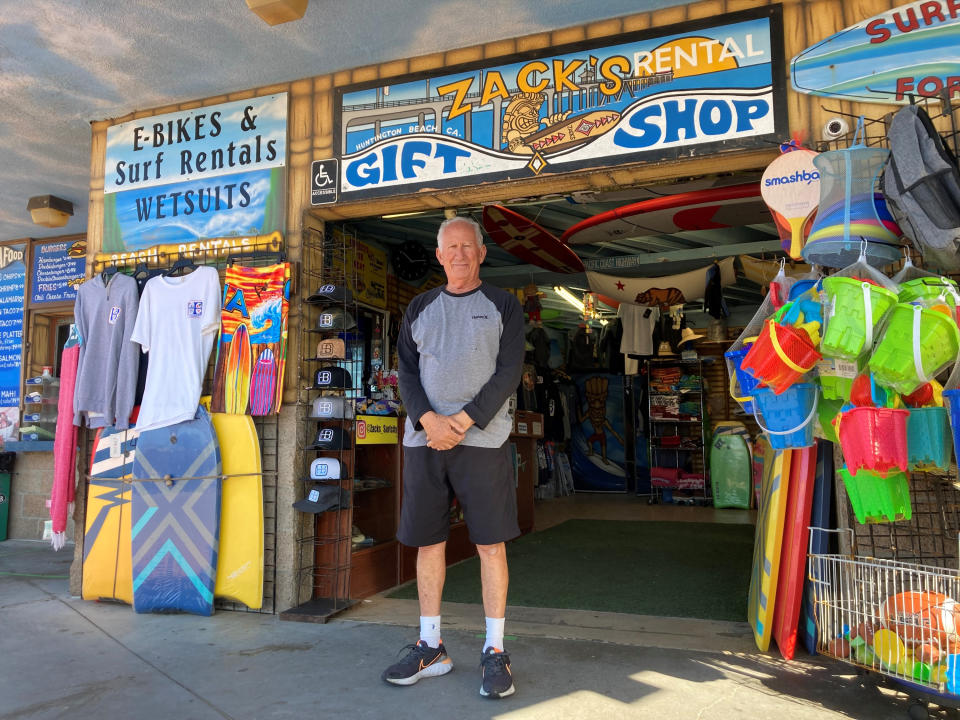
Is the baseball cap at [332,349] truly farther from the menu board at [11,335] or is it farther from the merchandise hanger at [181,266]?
the menu board at [11,335]

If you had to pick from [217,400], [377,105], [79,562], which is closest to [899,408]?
[377,105]

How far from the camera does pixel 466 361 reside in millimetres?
2686

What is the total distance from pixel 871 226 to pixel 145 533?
386 centimetres

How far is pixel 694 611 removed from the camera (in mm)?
3641

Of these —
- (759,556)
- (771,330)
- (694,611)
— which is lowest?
(694,611)

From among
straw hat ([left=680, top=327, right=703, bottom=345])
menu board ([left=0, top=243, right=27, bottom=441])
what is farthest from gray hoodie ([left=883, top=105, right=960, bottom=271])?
menu board ([left=0, top=243, right=27, bottom=441])

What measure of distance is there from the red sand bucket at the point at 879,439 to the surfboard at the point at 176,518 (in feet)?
10.1

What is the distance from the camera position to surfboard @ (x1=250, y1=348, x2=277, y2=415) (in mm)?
3789

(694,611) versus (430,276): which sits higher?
(430,276)

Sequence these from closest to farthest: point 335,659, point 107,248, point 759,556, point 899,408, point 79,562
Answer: point 899,408, point 335,659, point 759,556, point 79,562, point 107,248

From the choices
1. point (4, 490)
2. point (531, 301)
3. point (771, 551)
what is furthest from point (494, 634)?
point (4, 490)

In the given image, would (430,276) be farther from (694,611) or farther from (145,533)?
(694,611)

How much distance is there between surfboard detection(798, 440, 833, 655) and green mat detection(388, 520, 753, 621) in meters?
0.67

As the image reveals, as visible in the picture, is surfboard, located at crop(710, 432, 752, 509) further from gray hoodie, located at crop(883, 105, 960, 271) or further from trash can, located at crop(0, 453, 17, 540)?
trash can, located at crop(0, 453, 17, 540)
